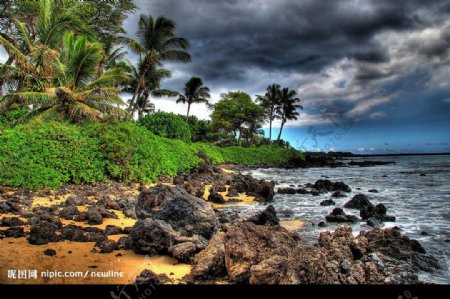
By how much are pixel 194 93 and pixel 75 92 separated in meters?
33.6

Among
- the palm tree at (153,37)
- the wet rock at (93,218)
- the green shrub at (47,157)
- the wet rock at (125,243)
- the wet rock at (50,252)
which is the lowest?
the wet rock at (125,243)

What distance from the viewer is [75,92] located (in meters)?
17.3

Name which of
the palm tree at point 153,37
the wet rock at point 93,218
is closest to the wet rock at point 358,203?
the wet rock at point 93,218

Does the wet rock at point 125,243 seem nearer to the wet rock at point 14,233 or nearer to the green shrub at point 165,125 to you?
the wet rock at point 14,233

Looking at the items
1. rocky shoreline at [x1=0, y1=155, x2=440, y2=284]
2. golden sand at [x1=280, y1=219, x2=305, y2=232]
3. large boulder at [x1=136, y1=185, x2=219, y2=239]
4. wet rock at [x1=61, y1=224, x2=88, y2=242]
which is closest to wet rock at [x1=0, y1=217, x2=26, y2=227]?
rocky shoreline at [x1=0, y1=155, x2=440, y2=284]

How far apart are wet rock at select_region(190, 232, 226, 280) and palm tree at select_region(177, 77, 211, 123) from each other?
44979 millimetres

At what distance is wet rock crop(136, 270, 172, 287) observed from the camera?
438 centimetres

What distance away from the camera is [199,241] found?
19.5ft

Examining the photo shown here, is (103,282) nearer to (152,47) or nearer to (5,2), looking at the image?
(5,2)

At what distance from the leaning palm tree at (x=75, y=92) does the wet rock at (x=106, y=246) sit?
1210 centimetres

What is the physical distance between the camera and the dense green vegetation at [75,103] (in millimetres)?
11688

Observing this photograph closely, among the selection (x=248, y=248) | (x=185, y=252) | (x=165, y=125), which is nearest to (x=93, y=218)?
(x=185, y=252)

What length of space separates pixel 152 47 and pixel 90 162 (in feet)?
70.0

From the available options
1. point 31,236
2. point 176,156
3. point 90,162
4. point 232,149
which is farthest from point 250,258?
point 232,149
